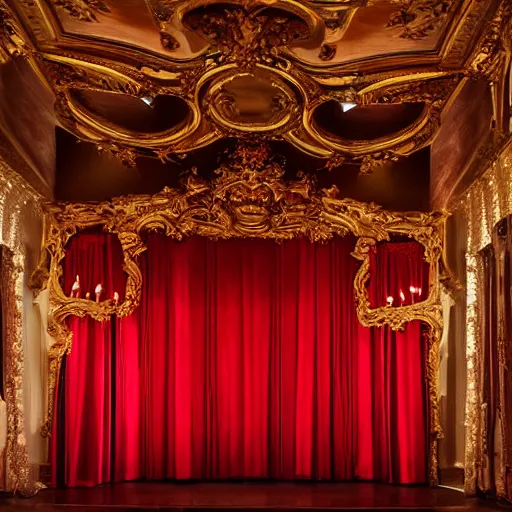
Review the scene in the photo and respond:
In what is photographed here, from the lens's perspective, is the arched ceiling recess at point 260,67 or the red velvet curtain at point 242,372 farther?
the red velvet curtain at point 242,372

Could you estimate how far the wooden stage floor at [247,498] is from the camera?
5418 millimetres

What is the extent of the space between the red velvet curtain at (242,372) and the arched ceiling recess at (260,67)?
1.02 metres

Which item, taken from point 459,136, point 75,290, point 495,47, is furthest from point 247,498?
point 495,47

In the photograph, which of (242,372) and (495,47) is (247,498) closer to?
(242,372)

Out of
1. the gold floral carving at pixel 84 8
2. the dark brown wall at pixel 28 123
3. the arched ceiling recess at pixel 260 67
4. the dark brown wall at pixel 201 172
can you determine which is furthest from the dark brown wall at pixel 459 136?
the dark brown wall at pixel 28 123

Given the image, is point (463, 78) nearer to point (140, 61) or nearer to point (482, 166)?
point (482, 166)

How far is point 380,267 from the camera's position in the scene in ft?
22.3

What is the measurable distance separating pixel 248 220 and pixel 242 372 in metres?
1.43

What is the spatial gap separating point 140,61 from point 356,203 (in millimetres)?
2329

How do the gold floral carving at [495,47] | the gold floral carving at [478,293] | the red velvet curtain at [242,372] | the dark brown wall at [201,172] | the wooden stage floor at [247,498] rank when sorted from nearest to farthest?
the gold floral carving at [495,47] → the gold floral carving at [478,293] → the wooden stage floor at [247,498] → the red velvet curtain at [242,372] → the dark brown wall at [201,172]

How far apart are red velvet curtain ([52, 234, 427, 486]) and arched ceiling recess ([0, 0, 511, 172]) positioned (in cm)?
102

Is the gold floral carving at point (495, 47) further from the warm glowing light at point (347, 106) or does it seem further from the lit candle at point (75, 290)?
the lit candle at point (75, 290)

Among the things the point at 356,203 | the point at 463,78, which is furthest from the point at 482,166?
the point at 356,203

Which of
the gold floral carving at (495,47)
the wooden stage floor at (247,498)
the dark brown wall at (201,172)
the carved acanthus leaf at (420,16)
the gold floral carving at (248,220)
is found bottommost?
the wooden stage floor at (247,498)
